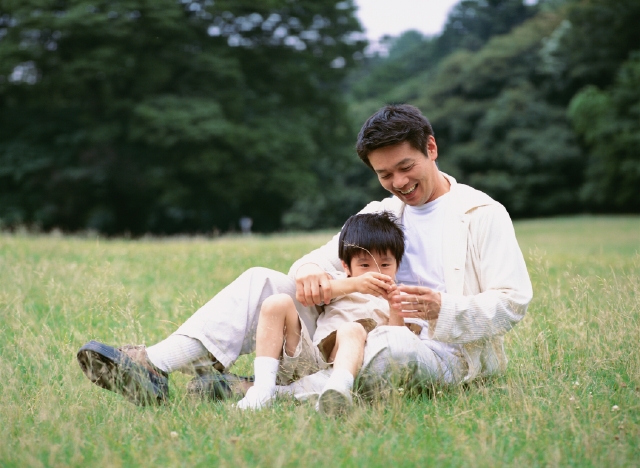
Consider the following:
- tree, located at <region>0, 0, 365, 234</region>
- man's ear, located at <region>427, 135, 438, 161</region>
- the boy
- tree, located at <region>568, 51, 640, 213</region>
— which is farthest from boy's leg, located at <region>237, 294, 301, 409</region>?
tree, located at <region>568, 51, 640, 213</region>

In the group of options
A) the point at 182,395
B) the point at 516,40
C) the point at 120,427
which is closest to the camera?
the point at 120,427

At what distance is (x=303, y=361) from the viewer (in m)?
3.55

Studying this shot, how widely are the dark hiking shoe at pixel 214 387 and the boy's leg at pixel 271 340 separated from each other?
0.73 feet

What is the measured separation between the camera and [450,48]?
48.7 metres

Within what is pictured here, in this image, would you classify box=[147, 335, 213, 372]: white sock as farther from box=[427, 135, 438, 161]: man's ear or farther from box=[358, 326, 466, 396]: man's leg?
box=[427, 135, 438, 161]: man's ear

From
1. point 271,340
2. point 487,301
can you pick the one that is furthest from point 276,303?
point 487,301

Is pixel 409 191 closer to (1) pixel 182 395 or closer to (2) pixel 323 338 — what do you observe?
(2) pixel 323 338

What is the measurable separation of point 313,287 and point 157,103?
1890 cm

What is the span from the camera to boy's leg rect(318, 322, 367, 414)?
10.0 ft

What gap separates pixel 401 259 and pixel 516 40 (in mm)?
35228

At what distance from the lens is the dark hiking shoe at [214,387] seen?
352cm

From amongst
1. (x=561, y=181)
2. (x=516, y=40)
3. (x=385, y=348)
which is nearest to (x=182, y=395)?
(x=385, y=348)

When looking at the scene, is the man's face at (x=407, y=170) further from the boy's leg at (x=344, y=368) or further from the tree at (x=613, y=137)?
the tree at (x=613, y=137)

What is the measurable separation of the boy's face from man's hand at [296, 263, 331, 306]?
0.18 m
